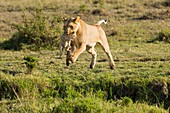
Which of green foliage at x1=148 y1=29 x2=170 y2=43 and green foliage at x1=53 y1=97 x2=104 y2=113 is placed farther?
green foliage at x1=148 y1=29 x2=170 y2=43

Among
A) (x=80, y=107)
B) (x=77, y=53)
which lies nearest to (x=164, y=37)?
(x=77, y=53)

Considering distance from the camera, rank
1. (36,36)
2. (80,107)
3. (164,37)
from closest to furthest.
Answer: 1. (80,107)
2. (36,36)
3. (164,37)

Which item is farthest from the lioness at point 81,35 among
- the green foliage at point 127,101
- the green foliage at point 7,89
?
the green foliage at point 127,101

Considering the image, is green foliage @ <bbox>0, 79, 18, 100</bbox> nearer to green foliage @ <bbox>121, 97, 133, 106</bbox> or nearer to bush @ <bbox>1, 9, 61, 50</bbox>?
green foliage @ <bbox>121, 97, 133, 106</bbox>

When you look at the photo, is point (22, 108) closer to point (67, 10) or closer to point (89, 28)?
point (89, 28)

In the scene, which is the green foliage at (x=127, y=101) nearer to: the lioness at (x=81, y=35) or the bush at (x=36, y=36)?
the lioness at (x=81, y=35)

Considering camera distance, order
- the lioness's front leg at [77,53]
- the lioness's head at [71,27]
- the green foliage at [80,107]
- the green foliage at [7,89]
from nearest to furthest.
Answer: the green foliage at [80,107] → the lioness's head at [71,27] → the lioness's front leg at [77,53] → the green foliage at [7,89]

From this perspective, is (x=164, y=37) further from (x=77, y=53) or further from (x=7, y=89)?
(x=7, y=89)

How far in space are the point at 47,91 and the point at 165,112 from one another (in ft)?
7.86

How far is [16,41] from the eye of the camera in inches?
592

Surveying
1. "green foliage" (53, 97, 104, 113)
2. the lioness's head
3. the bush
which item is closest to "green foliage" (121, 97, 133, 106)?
"green foliage" (53, 97, 104, 113)

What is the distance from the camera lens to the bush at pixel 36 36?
48.3 ft

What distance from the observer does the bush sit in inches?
579

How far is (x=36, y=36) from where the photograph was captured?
588 inches
